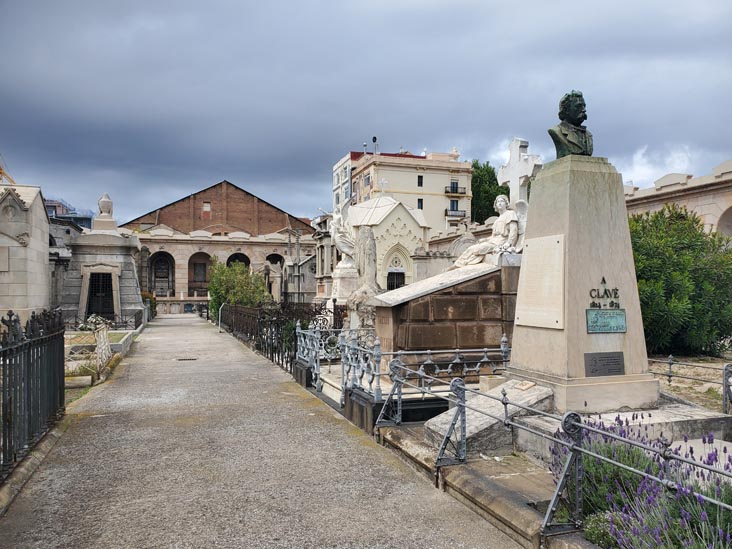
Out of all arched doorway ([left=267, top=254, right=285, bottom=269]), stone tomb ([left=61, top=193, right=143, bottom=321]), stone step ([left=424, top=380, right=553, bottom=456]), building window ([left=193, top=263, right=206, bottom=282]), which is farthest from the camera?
building window ([left=193, top=263, right=206, bottom=282])

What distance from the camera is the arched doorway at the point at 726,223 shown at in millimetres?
23219

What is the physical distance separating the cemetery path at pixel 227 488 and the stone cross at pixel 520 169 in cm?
547

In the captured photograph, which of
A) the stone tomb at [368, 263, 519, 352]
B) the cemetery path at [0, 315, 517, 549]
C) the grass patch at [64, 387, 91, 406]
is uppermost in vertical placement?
the stone tomb at [368, 263, 519, 352]

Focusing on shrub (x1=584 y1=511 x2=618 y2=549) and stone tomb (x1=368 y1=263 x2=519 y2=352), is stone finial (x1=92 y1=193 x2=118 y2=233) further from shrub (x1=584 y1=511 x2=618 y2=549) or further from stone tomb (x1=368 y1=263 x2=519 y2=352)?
shrub (x1=584 y1=511 x2=618 y2=549)

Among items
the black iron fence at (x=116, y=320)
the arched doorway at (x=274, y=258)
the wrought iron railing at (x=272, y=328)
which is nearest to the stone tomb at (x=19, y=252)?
the wrought iron railing at (x=272, y=328)

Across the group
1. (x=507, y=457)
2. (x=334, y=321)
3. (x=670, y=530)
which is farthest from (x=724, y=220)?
(x=670, y=530)

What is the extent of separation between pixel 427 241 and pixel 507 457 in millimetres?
37277

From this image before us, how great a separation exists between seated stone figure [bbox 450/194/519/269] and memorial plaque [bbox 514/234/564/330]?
3.49 m

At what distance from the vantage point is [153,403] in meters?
9.02

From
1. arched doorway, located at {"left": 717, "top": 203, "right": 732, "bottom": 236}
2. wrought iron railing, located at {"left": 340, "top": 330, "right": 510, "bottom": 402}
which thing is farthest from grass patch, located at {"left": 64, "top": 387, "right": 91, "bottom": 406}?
arched doorway, located at {"left": 717, "top": 203, "right": 732, "bottom": 236}

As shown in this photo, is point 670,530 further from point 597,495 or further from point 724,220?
point 724,220

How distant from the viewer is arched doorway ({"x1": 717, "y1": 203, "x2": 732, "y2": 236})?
23.2 m

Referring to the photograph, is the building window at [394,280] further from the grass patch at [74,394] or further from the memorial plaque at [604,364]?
the memorial plaque at [604,364]

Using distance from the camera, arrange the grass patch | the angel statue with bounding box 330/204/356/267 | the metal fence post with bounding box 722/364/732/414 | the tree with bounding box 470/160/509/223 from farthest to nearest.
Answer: the tree with bounding box 470/160/509/223 < the angel statue with bounding box 330/204/356/267 < the grass patch < the metal fence post with bounding box 722/364/732/414
